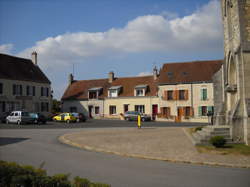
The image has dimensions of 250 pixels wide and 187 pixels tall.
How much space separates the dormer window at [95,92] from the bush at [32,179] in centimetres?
4181

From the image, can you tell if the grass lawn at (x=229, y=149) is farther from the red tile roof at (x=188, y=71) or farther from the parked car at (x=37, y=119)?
the red tile roof at (x=188, y=71)

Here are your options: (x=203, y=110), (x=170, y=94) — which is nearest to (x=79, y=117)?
(x=170, y=94)

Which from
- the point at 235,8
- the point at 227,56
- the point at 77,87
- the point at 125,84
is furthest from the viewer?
the point at 77,87

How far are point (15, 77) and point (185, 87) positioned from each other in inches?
962

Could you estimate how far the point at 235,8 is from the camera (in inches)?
507

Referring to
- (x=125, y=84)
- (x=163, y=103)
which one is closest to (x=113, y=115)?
(x=125, y=84)

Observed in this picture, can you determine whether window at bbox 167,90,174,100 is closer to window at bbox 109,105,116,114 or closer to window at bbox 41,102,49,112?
window at bbox 109,105,116,114

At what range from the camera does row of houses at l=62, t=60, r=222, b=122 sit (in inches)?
1491

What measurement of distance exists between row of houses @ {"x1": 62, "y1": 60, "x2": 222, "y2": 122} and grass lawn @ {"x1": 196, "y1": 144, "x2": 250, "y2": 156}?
81.8 ft

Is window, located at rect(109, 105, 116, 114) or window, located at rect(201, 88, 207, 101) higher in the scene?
window, located at rect(201, 88, 207, 101)

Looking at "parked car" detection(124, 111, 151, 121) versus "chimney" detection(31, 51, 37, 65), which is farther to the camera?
"chimney" detection(31, 51, 37, 65)

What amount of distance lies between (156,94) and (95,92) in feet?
37.4

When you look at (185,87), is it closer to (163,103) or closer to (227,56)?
(163,103)

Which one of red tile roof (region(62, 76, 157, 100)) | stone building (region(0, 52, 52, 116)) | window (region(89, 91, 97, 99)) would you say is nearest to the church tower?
red tile roof (region(62, 76, 157, 100))
